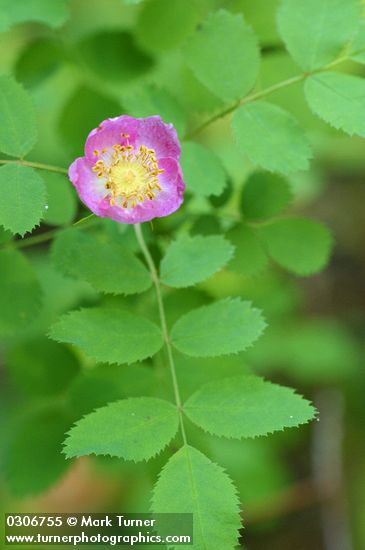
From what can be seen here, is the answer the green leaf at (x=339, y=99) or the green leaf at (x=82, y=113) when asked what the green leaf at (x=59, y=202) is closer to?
the green leaf at (x=82, y=113)

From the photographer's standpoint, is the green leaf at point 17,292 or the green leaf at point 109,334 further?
the green leaf at point 17,292

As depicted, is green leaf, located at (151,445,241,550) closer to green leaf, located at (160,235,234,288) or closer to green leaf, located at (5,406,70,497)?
green leaf, located at (160,235,234,288)

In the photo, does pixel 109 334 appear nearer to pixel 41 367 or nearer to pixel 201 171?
pixel 201 171

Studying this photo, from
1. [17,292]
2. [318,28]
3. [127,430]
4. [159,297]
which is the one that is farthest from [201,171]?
[127,430]

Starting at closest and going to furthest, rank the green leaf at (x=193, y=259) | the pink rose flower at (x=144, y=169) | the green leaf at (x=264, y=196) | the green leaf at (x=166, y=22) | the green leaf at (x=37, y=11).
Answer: the pink rose flower at (x=144, y=169) → the green leaf at (x=193, y=259) → the green leaf at (x=37, y=11) → the green leaf at (x=264, y=196) → the green leaf at (x=166, y=22)

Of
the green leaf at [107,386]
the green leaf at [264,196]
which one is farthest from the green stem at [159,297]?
the green leaf at [264,196]

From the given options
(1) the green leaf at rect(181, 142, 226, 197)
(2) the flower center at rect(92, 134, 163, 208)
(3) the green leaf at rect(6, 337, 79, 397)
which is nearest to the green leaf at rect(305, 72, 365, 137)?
(1) the green leaf at rect(181, 142, 226, 197)
